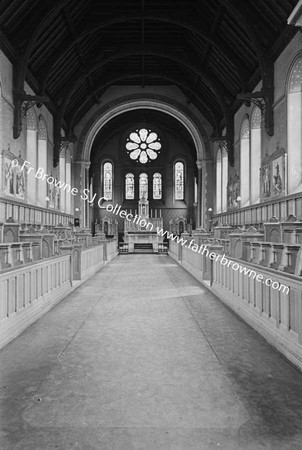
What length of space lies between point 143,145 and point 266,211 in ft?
63.9

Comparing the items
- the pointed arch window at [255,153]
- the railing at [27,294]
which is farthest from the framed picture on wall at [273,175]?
the railing at [27,294]

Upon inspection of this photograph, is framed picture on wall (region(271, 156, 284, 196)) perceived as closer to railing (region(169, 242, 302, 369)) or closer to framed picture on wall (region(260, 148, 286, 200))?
framed picture on wall (region(260, 148, 286, 200))

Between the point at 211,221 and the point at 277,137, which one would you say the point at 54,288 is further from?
the point at 211,221

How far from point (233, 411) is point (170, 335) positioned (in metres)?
1.86

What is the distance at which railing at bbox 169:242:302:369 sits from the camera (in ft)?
11.5

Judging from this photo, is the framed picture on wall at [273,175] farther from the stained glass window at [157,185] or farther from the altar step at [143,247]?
the stained glass window at [157,185]

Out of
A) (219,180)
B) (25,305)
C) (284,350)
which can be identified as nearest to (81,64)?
(219,180)

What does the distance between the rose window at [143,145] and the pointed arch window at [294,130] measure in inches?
795

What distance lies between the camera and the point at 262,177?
14641 millimetres

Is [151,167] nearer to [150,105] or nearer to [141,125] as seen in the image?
[141,125]

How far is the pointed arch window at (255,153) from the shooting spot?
1648 centimetres

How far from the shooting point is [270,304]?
14.0 feet

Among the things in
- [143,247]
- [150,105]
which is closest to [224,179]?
[143,247]

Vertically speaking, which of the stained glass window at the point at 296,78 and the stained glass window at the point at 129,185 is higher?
the stained glass window at the point at 296,78
